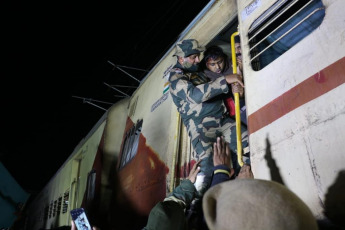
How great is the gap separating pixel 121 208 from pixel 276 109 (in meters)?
2.80

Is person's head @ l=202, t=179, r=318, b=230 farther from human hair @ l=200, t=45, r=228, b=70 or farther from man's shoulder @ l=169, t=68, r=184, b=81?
human hair @ l=200, t=45, r=228, b=70

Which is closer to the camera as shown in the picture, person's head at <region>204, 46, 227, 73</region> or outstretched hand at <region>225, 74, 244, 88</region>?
outstretched hand at <region>225, 74, 244, 88</region>

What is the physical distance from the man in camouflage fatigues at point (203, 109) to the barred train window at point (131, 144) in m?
1.32

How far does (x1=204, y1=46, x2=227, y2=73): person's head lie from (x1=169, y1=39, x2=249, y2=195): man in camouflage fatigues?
0.19 metres

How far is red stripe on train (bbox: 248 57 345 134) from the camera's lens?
1.42 metres

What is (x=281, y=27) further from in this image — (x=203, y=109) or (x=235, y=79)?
(x=203, y=109)

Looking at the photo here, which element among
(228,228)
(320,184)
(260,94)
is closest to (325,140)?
(320,184)

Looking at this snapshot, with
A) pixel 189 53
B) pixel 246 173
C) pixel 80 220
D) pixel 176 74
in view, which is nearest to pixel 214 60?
pixel 189 53

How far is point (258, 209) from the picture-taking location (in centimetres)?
88

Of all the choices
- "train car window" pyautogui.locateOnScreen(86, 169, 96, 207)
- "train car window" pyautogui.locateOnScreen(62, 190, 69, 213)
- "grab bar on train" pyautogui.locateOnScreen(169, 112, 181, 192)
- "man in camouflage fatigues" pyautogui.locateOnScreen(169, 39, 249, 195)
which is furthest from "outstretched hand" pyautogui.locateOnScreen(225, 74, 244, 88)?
"train car window" pyautogui.locateOnScreen(62, 190, 69, 213)

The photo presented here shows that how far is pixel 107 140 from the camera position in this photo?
202 inches

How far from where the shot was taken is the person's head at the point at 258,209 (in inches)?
33.9

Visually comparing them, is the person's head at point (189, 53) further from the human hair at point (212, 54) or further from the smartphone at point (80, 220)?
the smartphone at point (80, 220)

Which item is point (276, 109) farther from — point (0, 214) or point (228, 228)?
point (0, 214)
